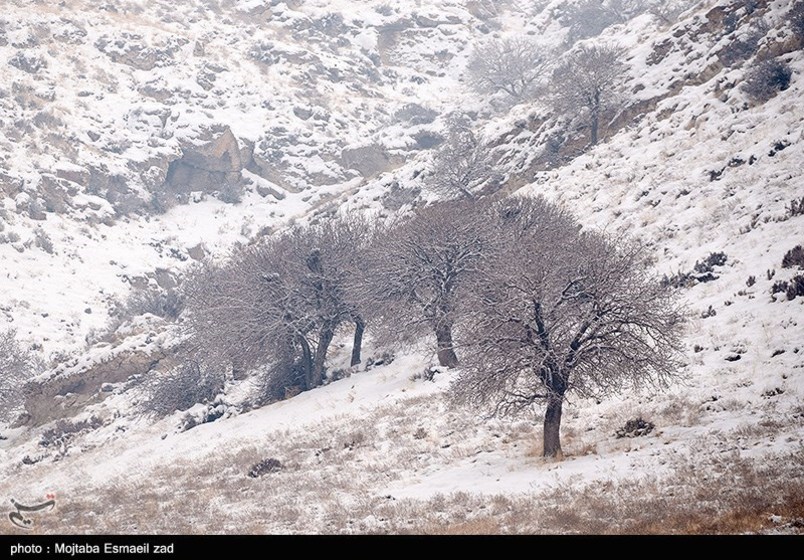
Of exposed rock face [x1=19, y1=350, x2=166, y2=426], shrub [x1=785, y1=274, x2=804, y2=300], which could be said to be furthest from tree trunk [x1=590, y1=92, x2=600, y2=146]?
exposed rock face [x1=19, y1=350, x2=166, y2=426]

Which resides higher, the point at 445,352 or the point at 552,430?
the point at 445,352

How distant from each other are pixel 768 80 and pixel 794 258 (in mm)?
16495

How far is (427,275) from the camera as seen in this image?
1097 inches

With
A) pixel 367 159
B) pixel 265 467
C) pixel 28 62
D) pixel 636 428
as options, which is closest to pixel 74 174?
pixel 28 62

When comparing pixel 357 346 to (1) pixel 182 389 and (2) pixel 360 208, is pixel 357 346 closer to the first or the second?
(1) pixel 182 389

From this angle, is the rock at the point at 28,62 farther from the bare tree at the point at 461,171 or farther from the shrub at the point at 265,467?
the shrub at the point at 265,467

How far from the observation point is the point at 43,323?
153ft

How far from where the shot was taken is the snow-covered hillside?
13.4 m

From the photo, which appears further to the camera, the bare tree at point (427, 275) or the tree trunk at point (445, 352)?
the bare tree at point (427, 275)

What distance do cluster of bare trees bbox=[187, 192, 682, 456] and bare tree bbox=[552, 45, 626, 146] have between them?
1470cm

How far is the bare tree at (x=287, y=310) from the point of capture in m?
30.8

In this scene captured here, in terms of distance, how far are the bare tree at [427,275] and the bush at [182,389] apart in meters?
11.1

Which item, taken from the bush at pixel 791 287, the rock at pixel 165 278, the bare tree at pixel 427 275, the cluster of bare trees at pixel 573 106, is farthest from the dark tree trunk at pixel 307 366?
the rock at pixel 165 278
